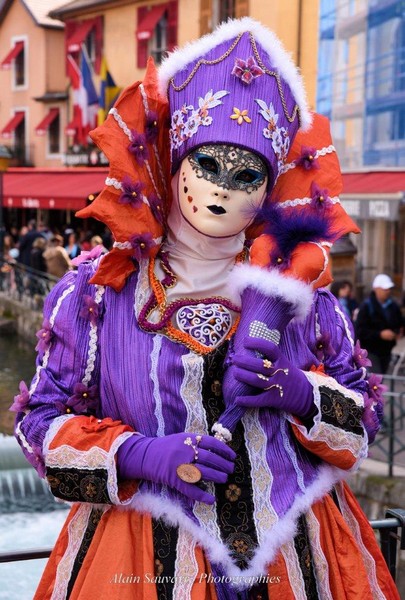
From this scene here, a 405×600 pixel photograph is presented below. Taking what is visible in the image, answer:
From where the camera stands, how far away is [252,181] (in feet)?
6.26

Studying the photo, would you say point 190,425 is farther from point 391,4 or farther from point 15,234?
point 15,234

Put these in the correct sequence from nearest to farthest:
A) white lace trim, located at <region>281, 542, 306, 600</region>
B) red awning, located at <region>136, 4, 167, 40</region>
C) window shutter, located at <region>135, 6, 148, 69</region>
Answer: white lace trim, located at <region>281, 542, 306, 600</region> → red awning, located at <region>136, 4, 167, 40</region> → window shutter, located at <region>135, 6, 148, 69</region>

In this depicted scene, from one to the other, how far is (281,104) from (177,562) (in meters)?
1.02

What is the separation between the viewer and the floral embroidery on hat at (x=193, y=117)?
1.88 metres

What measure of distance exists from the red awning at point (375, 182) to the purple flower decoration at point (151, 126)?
27.7ft

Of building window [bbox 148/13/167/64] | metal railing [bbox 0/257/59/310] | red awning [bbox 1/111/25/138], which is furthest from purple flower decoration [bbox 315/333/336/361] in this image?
red awning [bbox 1/111/25/138]

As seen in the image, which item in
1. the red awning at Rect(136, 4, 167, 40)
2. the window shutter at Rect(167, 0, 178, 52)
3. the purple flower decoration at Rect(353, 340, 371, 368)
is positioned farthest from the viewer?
the red awning at Rect(136, 4, 167, 40)

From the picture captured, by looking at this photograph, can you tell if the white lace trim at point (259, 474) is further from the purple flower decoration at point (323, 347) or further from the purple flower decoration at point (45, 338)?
the purple flower decoration at point (45, 338)

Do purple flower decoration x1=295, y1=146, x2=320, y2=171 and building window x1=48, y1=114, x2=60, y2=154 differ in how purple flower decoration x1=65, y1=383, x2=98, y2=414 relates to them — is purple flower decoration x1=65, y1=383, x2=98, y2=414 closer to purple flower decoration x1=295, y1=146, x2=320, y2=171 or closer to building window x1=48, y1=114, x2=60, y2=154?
purple flower decoration x1=295, y1=146, x2=320, y2=171

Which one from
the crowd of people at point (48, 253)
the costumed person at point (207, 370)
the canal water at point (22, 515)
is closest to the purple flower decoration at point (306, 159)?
the costumed person at point (207, 370)

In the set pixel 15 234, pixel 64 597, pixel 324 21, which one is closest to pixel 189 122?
pixel 64 597

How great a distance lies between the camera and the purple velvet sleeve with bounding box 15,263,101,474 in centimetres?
188

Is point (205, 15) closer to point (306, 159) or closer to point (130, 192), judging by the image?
point (306, 159)

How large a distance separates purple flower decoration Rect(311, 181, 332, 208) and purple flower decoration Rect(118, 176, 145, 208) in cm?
41
